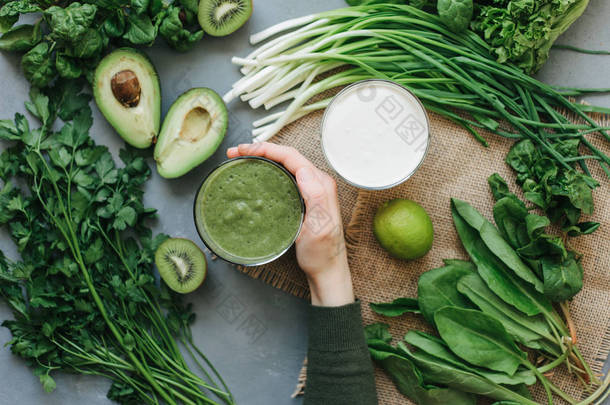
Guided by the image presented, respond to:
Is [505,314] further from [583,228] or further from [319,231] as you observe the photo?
[319,231]

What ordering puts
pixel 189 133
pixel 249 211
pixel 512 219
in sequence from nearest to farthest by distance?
pixel 249 211, pixel 512 219, pixel 189 133

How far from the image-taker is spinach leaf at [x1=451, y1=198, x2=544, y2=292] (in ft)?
4.48

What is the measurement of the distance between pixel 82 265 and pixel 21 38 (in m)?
0.79

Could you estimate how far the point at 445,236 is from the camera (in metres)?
1.51

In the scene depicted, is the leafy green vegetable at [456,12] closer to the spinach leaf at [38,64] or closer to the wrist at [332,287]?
the wrist at [332,287]

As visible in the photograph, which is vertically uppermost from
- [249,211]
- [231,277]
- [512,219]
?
[249,211]

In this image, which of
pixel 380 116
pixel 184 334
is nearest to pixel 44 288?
pixel 184 334

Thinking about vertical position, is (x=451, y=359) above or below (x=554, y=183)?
below

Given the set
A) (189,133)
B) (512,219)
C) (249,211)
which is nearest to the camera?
(249,211)

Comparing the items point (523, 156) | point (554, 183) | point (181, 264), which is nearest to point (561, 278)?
point (554, 183)

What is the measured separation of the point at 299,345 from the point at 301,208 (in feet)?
1.80

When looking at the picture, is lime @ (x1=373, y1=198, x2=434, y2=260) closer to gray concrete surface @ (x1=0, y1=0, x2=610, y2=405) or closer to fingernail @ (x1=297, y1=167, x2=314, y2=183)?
fingernail @ (x1=297, y1=167, x2=314, y2=183)

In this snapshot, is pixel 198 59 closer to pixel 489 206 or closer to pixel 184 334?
pixel 184 334

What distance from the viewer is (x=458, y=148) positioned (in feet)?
4.97
